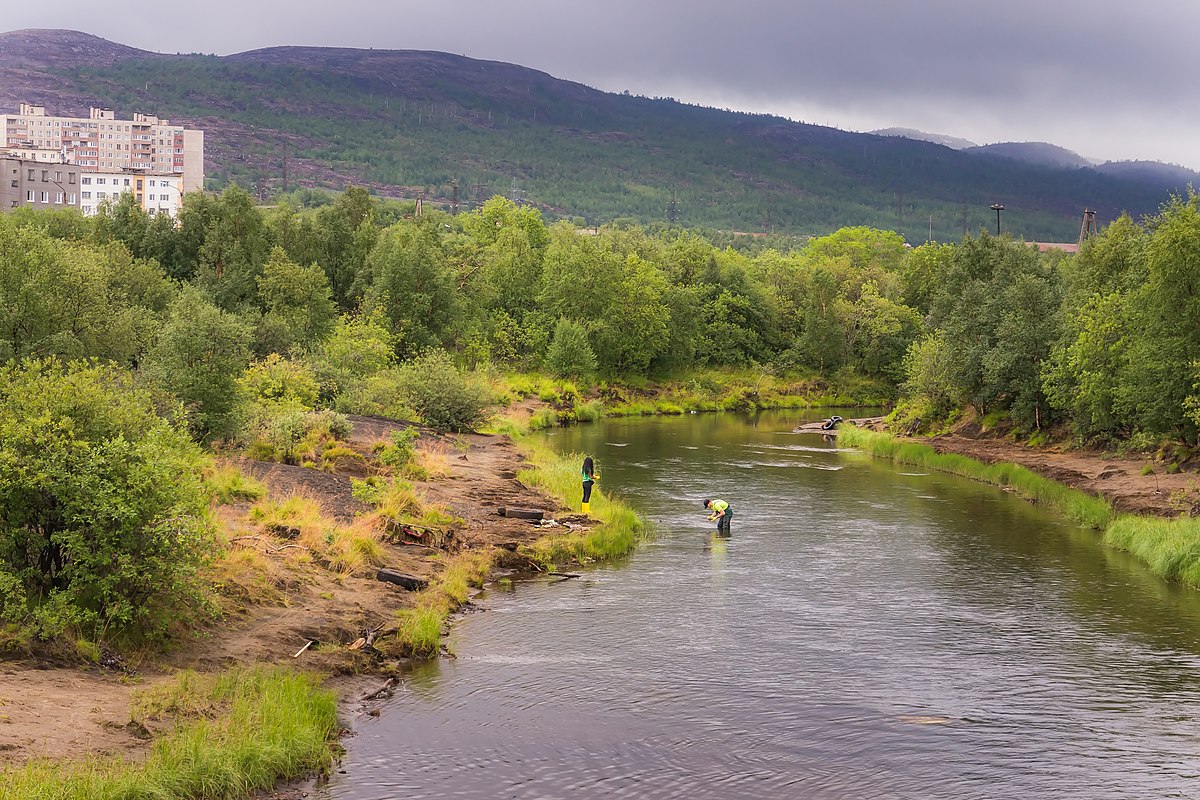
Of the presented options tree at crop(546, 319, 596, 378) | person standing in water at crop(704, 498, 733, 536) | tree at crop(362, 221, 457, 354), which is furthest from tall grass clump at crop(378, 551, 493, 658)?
tree at crop(546, 319, 596, 378)

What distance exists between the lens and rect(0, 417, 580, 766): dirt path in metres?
16.1

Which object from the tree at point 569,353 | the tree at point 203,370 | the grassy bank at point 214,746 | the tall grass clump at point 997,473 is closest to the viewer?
the grassy bank at point 214,746

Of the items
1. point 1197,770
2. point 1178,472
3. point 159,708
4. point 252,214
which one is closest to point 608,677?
point 159,708

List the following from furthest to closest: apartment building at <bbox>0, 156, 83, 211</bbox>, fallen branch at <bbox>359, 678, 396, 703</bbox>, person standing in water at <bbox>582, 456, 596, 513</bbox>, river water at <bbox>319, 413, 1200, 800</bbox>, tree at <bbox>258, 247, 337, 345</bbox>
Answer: apartment building at <bbox>0, 156, 83, 211</bbox>
tree at <bbox>258, 247, 337, 345</bbox>
person standing in water at <bbox>582, 456, 596, 513</bbox>
fallen branch at <bbox>359, 678, 396, 703</bbox>
river water at <bbox>319, 413, 1200, 800</bbox>

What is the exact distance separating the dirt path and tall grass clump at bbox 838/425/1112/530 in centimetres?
1970

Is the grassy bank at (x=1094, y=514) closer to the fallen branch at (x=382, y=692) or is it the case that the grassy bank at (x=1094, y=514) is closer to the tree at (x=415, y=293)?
the fallen branch at (x=382, y=692)

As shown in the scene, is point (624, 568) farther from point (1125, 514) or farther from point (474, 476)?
point (1125, 514)

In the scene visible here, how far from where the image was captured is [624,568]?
107ft

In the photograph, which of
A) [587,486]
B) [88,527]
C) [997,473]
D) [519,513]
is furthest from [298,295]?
[88,527]

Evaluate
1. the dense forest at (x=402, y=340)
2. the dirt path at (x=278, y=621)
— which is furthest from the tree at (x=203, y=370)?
the dirt path at (x=278, y=621)

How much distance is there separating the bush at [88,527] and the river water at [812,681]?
4.37m

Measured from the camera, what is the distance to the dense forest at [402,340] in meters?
19.7

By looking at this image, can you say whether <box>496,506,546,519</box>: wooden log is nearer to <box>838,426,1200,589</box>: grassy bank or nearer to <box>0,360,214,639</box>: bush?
<box>0,360,214,639</box>: bush

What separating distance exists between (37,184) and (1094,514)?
170 meters
